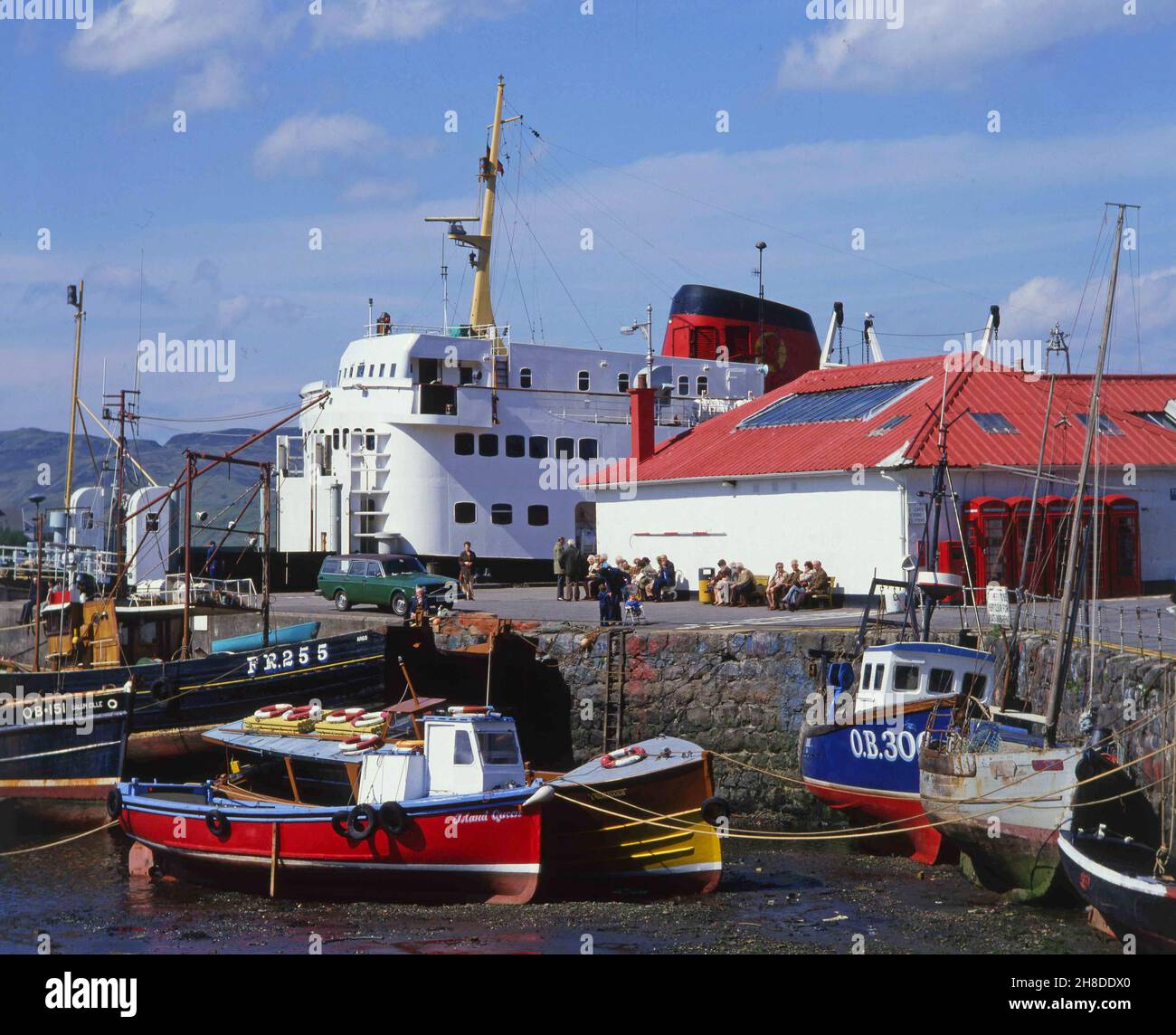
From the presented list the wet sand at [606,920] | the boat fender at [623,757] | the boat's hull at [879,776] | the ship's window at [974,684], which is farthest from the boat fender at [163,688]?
the ship's window at [974,684]

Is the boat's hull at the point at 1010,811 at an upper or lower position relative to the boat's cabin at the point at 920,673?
lower

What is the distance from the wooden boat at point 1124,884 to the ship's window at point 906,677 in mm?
5311

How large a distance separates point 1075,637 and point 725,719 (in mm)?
6506

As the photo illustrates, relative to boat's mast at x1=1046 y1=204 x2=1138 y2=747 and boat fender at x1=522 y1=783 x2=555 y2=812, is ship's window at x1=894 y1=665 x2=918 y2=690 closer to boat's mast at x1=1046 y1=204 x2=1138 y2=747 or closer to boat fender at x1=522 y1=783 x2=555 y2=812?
boat's mast at x1=1046 y1=204 x2=1138 y2=747

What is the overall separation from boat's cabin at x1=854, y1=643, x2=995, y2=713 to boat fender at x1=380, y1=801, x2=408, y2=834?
7.98 metres

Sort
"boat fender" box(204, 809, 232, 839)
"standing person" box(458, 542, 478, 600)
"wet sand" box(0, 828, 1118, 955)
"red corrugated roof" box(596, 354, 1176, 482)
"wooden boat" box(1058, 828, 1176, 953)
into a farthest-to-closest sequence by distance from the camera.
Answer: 1. "standing person" box(458, 542, 478, 600)
2. "red corrugated roof" box(596, 354, 1176, 482)
3. "boat fender" box(204, 809, 232, 839)
4. "wet sand" box(0, 828, 1118, 955)
5. "wooden boat" box(1058, 828, 1176, 953)

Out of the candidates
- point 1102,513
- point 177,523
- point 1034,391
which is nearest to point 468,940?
point 1102,513

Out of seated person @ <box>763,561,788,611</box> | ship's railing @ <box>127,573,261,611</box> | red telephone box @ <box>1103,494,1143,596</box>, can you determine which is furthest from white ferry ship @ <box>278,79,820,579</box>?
red telephone box @ <box>1103,494,1143,596</box>

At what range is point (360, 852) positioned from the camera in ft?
64.2

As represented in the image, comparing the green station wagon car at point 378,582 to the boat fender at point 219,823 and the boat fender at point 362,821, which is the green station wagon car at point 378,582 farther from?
the boat fender at point 362,821

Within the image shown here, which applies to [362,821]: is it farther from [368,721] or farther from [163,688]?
[163,688]

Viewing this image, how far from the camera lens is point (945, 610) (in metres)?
31.3

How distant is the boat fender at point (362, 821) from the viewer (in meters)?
19.4

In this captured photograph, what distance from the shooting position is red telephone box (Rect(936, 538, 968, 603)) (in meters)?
31.9
